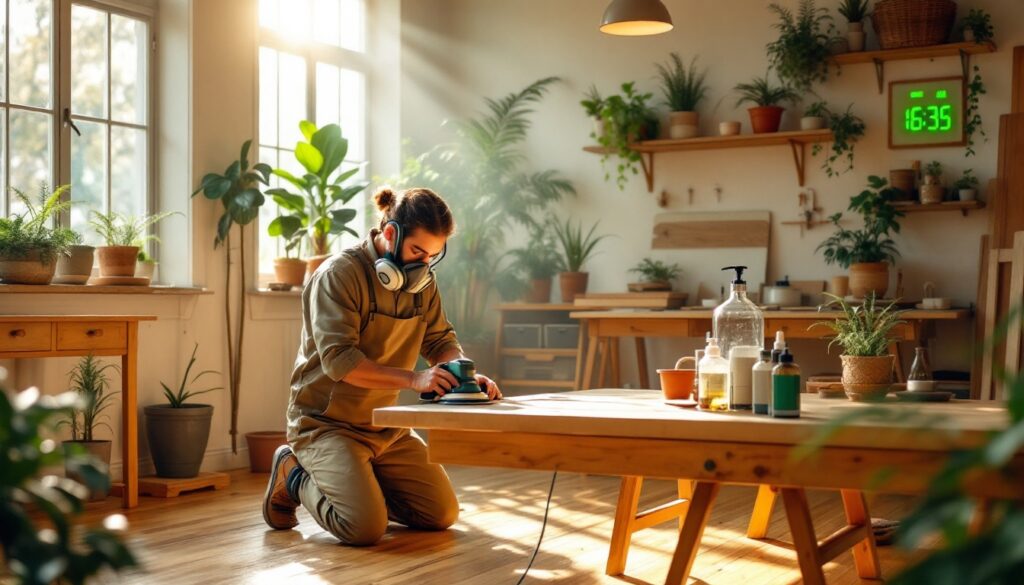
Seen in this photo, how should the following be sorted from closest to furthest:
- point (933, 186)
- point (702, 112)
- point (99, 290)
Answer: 1. point (99, 290)
2. point (933, 186)
3. point (702, 112)

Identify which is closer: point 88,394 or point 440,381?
point 440,381

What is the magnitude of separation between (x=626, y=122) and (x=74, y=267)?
311 cm

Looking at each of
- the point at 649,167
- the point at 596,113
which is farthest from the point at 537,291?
the point at 596,113

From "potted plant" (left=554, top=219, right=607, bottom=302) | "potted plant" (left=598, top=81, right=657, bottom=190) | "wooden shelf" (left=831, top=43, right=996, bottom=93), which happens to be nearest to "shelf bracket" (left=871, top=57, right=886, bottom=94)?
"wooden shelf" (left=831, top=43, right=996, bottom=93)

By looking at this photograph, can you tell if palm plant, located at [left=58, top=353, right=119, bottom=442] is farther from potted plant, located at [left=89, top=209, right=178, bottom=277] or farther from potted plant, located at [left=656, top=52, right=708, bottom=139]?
potted plant, located at [left=656, top=52, right=708, bottom=139]

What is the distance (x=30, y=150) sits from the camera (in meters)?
4.95

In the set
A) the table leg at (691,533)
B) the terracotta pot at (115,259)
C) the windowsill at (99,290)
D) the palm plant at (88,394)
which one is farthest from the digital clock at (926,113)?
the palm plant at (88,394)

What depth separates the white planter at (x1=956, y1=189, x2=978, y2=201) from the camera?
561cm

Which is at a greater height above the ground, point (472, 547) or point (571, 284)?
point (571, 284)

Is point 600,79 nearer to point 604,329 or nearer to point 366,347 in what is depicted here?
point 604,329

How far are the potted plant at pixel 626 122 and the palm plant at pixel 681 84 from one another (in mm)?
139

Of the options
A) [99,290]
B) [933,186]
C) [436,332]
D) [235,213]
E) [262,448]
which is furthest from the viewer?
[933,186]

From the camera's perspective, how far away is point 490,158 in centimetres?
680

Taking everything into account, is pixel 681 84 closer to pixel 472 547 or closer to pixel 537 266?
pixel 537 266
